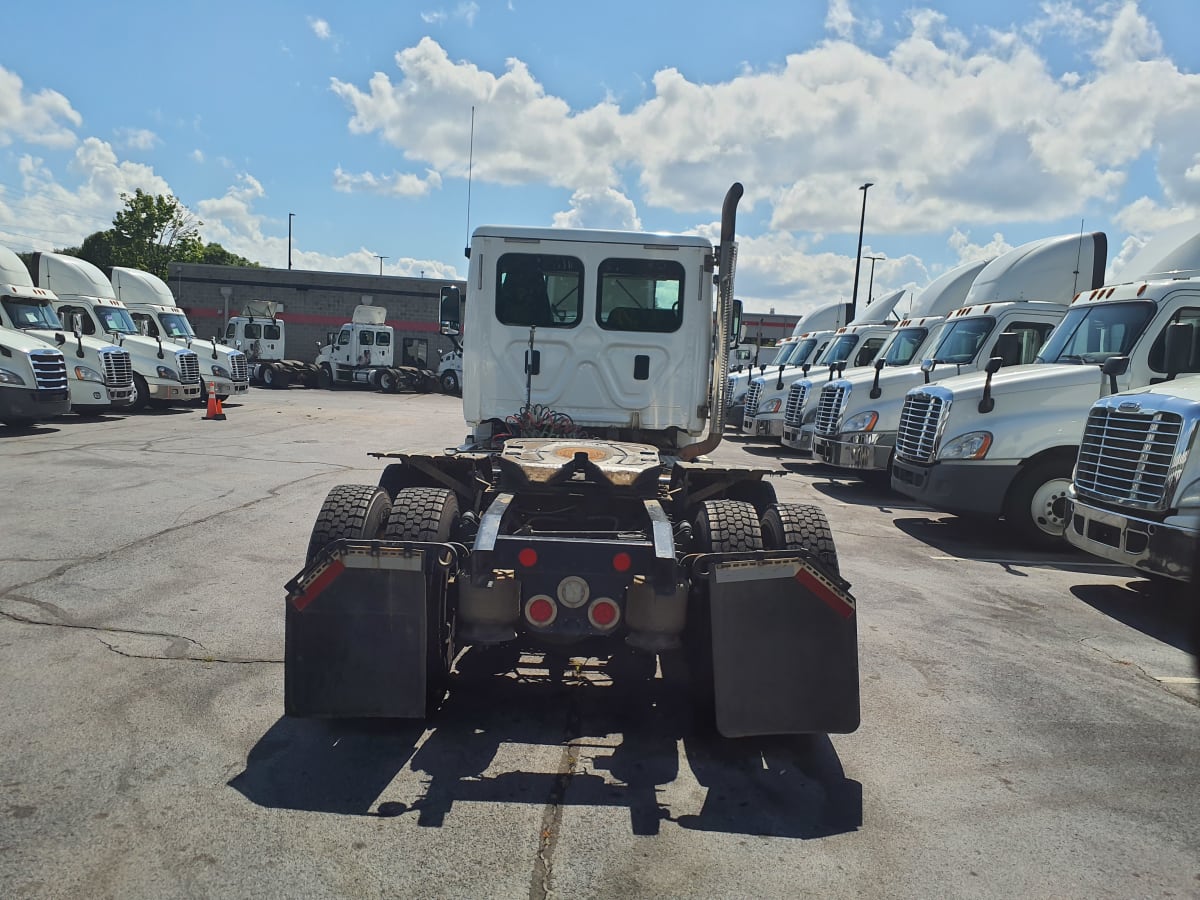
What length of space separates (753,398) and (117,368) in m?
13.4

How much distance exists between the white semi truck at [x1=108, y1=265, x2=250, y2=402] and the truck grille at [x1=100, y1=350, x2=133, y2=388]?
345cm

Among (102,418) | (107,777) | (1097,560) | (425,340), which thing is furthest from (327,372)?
(107,777)

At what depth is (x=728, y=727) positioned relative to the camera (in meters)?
3.91

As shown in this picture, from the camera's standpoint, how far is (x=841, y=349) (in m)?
18.3

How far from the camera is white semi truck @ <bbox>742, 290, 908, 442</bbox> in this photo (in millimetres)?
17828

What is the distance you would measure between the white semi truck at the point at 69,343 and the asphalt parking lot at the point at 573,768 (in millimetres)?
12498

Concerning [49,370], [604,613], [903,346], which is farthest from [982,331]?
[49,370]

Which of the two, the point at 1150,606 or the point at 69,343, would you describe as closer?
the point at 1150,606

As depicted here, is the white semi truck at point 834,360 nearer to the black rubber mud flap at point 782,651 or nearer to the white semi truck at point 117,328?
the white semi truck at point 117,328

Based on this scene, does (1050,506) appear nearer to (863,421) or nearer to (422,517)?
(863,421)

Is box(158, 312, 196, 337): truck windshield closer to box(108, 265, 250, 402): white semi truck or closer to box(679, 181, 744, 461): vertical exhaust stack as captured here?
box(108, 265, 250, 402): white semi truck

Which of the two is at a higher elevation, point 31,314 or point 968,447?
point 31,314

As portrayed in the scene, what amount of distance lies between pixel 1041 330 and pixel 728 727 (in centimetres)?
1025

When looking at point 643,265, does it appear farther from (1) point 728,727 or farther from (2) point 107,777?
(2) point 107,777
